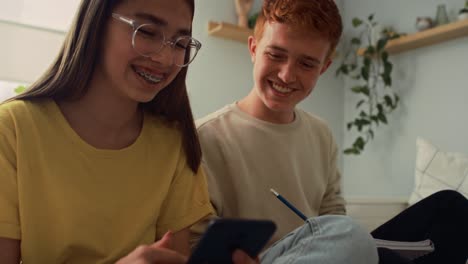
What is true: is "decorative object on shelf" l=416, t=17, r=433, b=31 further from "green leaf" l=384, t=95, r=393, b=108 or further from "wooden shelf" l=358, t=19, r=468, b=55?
"green leaf" l=384, t=95, r=393, b=108

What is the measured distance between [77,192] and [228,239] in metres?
0.38

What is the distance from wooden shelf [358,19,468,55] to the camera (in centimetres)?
201

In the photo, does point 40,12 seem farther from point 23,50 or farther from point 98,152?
point 98,152

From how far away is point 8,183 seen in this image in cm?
71

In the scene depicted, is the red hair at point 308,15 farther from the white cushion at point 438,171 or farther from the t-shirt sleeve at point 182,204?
the white cushion at point 438,171

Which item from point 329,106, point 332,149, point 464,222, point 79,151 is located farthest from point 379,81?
point 79,151

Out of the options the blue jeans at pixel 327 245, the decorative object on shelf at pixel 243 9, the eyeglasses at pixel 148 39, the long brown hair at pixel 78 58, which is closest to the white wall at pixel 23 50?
the decorative object on shelf at pixel 243 9

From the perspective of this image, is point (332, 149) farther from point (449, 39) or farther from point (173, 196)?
point (449, 39)

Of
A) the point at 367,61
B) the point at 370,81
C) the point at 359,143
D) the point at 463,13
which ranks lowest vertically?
the point at 359,143

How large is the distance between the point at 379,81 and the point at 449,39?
492 mm

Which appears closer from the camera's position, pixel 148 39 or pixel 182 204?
pixel 148 39

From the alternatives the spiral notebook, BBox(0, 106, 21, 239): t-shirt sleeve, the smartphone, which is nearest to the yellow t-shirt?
BBox(0, 106, 21, 239): t-shirt sleeve

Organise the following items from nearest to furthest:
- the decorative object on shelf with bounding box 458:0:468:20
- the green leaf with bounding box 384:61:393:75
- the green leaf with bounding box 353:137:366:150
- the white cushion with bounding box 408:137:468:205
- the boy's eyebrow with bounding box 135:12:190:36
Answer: the boy's eyebrow with bounding box 135:12:190:36, the white cushion with bounding box 408:137:468:205, the decorative object on shelf with bounding box 458:0:468:20, the green leaf with bounding box 384:61:393:75, the green leaf with bounding box 353:137:366:150

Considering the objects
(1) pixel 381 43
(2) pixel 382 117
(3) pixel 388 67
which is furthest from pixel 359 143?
(1) pixel 381 43
